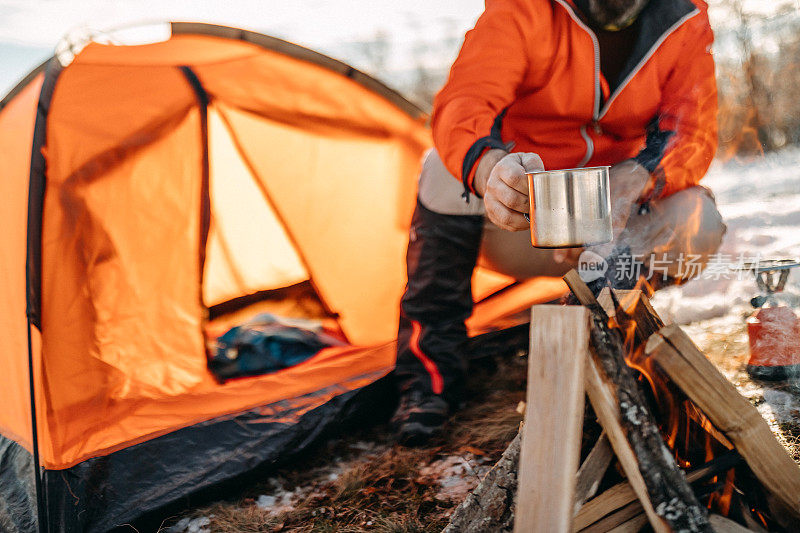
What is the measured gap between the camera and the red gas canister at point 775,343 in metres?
1.83

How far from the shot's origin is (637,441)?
33.5 inches

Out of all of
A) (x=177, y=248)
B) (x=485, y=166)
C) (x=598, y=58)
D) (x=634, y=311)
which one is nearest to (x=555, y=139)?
(x=598, y=58)

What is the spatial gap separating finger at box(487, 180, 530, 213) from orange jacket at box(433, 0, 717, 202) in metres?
0.24

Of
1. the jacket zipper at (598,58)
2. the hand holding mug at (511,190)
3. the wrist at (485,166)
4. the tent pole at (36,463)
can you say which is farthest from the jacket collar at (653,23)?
the tent pole at (36,463)

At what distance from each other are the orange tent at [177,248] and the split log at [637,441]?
3.61ft

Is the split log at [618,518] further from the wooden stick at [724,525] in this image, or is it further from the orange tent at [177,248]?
the orange tent at [177,248]

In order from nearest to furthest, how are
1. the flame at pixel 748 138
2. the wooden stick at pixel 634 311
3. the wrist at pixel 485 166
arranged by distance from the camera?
the wooden stick at pixel 634 311 → the wrist at pixel 485 166 → the flame at pixel 748 138

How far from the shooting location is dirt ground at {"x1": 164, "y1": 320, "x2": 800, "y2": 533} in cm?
146

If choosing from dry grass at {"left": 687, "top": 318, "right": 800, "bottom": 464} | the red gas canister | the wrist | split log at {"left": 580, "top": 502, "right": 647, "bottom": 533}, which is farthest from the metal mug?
the red gas canister

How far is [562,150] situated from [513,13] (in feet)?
1.36

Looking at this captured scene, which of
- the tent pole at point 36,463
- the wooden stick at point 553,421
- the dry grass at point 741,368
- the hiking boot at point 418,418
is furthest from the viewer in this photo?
the hiking boot at point 418,418

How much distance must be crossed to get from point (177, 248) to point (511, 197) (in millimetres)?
1537

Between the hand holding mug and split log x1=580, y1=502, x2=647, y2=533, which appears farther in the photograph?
the hand holding mug

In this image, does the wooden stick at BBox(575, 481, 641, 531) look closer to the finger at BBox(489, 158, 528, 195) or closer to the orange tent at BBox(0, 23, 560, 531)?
the finger at BBox(489, 158, 528, 195)
